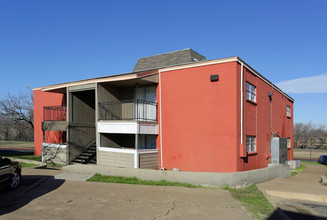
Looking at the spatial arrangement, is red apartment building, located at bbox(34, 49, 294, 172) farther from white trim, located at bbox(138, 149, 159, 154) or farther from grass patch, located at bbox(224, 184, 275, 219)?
grass patch, located at bbox(224, 184, 275, 219)

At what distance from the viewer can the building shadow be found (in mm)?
7750

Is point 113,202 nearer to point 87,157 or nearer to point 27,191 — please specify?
point 27,191

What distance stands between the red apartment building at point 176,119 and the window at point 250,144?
0.18 feet

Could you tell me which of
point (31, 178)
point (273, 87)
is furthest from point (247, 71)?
point (31, 178)

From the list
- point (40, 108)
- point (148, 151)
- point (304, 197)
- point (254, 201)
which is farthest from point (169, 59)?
point (254, 201)

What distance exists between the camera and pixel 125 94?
16.7m

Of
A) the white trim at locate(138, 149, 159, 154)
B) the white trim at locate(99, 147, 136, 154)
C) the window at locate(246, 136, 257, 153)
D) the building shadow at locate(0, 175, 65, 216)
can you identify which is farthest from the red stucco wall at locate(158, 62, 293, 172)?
the building shadow at locate(0, 175, 65, 216)

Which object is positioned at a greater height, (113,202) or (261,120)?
(261,120)

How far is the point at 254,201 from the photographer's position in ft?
28.6

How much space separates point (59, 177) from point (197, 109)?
7511 mm

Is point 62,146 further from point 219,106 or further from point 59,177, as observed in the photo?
point 219,106

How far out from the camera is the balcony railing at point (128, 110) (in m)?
15.1

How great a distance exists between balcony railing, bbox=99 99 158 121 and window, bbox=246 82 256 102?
527 cm

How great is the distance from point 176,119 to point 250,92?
465 centimetres
